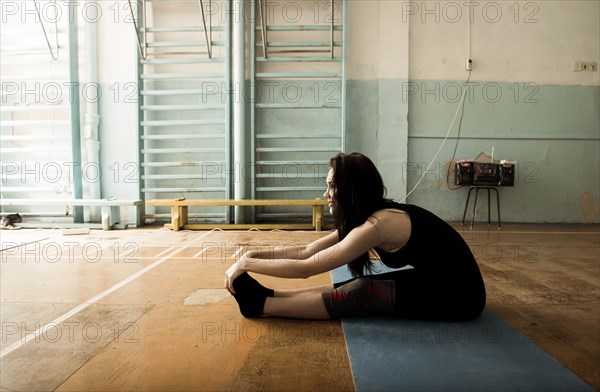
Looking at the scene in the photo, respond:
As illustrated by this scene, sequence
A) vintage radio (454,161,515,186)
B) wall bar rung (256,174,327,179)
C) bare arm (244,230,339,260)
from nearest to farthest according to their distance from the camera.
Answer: bare arm (244,230,339,260), vintage radio (454,161,515,186), wall bar rung (256,174,327,179)

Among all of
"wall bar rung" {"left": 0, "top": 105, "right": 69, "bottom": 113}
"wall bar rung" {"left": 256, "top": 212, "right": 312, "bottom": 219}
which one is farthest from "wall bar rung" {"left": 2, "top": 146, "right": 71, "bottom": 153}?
"wall bar rung" {"left": 256, "top": 212, "right": 312, "bottom": 219}

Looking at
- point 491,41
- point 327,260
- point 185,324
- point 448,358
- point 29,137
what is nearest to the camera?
point 448,358

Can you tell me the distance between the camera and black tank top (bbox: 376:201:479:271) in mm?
1419

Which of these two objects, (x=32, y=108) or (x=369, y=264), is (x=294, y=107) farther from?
(x=369, y=264)

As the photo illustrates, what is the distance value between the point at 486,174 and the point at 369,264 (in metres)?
3.59

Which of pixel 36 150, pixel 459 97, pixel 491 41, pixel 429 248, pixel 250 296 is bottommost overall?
pixel 250 296

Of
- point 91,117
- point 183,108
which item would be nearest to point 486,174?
point 183,108

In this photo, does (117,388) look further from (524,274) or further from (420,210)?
(524,274)

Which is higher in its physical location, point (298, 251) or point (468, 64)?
point (468, 64)

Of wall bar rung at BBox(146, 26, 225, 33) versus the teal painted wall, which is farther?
the teal painted wall

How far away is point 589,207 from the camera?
4969mm

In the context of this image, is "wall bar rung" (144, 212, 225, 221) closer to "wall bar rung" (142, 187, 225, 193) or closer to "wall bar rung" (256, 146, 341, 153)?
"wall bar rung" (142, 187, 225, 193)

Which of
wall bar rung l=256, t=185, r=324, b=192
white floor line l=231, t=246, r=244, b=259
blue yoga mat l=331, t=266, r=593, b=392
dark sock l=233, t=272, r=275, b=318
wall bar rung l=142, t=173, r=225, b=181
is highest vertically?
wall bar rung l=142, t=173, r=225, b=181

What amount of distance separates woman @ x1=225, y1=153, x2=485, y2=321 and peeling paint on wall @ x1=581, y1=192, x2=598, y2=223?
4552 mm
